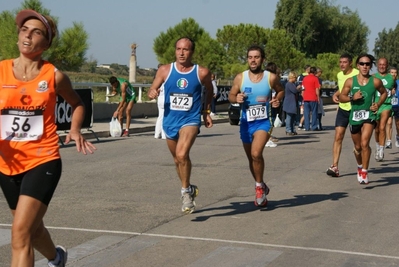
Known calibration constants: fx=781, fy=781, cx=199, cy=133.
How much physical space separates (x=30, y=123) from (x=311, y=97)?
19413 mm

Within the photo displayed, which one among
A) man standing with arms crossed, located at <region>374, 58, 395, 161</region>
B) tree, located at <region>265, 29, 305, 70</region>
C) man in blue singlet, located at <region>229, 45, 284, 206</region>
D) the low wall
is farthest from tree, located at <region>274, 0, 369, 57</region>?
man in blue singlet, located at <region>229, 45, 284, 206</region>

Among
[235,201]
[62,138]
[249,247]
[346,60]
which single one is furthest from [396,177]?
[62,138]

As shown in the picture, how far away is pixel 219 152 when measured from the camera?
53.3ft

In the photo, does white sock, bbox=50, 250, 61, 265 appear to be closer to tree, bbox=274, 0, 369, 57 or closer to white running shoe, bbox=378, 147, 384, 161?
white running shoe, bbox=378, 147, 384, 161

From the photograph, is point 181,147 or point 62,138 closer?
point 181,147

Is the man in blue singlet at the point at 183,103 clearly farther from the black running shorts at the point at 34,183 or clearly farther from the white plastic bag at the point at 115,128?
the white plastic bag at the point at 115,128

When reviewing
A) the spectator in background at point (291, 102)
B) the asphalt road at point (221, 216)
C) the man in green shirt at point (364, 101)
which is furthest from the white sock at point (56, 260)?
the spectator in background at point (291, 102)

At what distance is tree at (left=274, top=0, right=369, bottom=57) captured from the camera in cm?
8575

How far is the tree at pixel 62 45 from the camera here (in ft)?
109

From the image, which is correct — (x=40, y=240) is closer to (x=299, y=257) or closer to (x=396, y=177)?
(x=299, y=257)

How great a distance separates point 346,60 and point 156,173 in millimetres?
3589

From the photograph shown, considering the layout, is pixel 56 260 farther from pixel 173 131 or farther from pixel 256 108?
pixel 256 108

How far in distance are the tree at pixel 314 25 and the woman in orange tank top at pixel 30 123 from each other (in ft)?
267

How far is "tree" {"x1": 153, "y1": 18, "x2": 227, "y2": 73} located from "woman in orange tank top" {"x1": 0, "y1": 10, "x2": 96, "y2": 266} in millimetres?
52189
